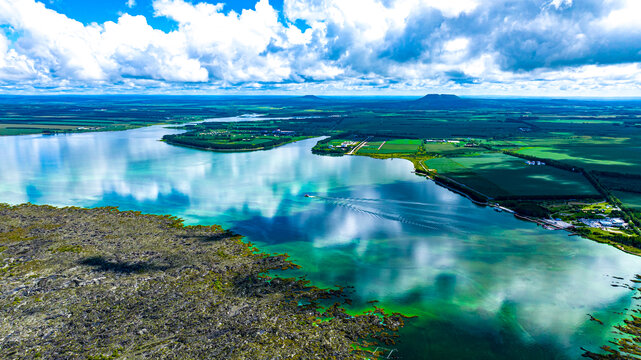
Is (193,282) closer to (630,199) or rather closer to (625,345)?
(625,345)

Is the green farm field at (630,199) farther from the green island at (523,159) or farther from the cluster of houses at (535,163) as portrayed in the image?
the cluster of houses at (535,163)

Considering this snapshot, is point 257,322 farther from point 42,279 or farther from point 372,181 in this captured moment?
point 372,181

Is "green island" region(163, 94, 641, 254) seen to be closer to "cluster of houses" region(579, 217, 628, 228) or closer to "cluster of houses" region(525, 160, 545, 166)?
"cluster of houses" region(579, 217, 628, 228)

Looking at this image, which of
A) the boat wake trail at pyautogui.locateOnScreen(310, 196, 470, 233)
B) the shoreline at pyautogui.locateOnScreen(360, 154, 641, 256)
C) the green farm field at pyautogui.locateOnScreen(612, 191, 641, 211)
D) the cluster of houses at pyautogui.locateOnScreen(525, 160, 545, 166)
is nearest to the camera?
the shoreline at pyautogui.locateOnScreen(360, 154, 641, 256)

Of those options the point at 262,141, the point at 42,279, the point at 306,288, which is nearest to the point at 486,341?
the point at 306,288

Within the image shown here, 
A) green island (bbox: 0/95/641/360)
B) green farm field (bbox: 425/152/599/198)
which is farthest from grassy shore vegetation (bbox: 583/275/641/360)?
green farm field (bbox: 425/152/599/198)

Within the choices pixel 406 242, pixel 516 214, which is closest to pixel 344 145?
pixel 516 214

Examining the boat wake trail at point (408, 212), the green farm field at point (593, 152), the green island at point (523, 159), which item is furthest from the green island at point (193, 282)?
the boat wake trail at point (408, 212)
